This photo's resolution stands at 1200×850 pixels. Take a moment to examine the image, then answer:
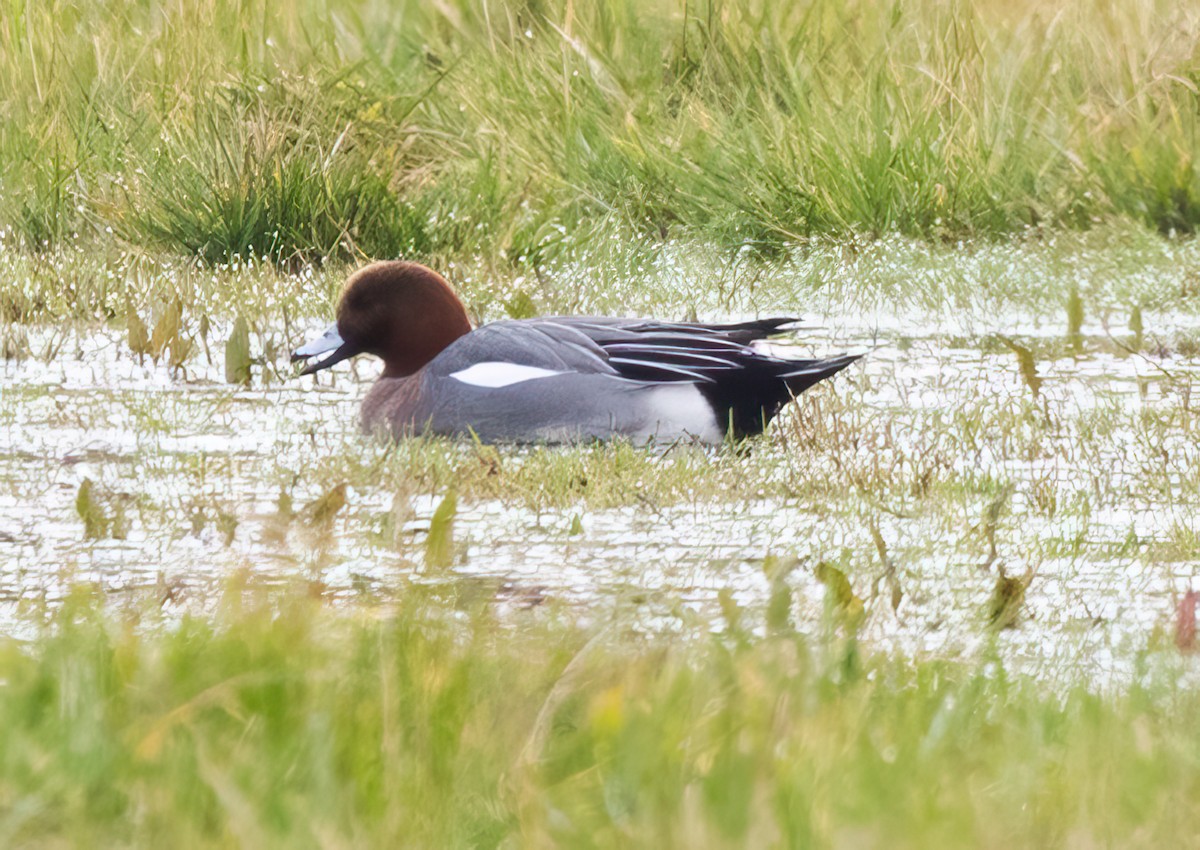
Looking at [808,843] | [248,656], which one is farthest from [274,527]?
[808,843]

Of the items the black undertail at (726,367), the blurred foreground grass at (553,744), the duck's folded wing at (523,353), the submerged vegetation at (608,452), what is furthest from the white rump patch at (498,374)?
the blurred foreground grass at (553,744)

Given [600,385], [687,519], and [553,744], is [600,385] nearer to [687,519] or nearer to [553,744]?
[687,519]

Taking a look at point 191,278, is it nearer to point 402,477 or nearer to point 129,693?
point 402,477

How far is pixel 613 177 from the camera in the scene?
845cm

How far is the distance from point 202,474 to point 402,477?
1.62 ft

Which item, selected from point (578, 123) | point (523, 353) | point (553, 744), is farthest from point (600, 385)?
point (578, 123)

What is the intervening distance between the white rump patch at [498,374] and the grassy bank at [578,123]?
2580mm

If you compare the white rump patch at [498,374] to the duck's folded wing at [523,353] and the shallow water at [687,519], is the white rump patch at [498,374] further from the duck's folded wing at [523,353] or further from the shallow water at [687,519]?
the shallow water at [687,519]

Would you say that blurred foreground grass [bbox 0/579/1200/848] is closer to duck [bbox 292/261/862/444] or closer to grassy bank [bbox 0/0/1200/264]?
duck [bbox 292/261/862/444]

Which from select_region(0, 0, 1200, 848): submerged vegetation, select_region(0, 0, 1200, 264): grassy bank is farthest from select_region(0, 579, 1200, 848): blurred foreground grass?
select_region(0, 0, 1200, 264): grassy bank

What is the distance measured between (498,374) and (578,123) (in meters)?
3.99

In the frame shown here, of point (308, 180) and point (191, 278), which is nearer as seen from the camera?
point (191, 278)

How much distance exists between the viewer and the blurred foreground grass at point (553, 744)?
2131mm

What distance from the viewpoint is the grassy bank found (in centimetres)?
786
